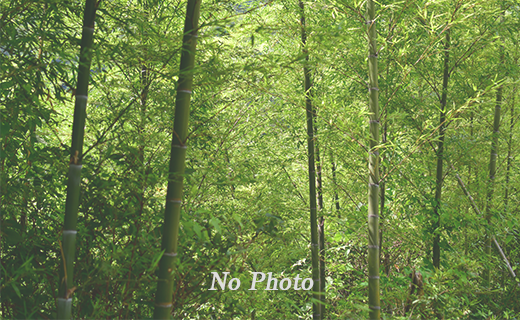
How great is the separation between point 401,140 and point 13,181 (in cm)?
253

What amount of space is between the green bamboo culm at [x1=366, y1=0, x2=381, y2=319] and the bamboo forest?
0.01 m

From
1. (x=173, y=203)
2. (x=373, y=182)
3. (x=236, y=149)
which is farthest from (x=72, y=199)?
(x=236, y=149)

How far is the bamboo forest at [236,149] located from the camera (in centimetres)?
184

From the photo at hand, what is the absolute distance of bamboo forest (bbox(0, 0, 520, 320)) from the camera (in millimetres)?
1843

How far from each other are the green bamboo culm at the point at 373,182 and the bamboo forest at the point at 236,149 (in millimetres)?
12

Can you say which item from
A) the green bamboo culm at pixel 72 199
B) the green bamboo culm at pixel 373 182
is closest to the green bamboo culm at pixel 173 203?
the green bamboo culm at pixel 72 199

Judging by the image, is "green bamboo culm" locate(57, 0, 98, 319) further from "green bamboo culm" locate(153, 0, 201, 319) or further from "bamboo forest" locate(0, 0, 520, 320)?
"green bamboo culm" locate(153, 0, 201, 319)

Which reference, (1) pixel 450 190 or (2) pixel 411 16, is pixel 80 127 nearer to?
(2) pixel 411 16

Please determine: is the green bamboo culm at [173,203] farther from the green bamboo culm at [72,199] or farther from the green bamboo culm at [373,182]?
the green bamboo culm at [373,182]

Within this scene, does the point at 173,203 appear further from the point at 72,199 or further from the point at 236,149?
the point at 236,149

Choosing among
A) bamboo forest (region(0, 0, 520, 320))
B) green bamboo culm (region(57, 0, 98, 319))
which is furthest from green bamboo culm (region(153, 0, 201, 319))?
green bamboo culm (region(57, 0, 98, 319))

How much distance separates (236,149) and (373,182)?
1.70m

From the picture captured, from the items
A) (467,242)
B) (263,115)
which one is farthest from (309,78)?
(467,242)

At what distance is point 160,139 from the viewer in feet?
7.88
